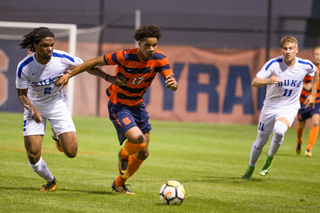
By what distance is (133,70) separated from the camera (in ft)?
18.2

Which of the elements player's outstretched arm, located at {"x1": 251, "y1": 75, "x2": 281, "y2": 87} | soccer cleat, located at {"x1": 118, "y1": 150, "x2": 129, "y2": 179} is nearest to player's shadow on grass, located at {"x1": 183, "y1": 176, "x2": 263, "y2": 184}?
soccer cleat, located at {"x1": 118, "y1": 150, "x2": 129, "y2": 179}

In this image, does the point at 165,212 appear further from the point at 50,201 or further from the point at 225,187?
the point at 225,187

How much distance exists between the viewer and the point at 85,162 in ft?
27.2

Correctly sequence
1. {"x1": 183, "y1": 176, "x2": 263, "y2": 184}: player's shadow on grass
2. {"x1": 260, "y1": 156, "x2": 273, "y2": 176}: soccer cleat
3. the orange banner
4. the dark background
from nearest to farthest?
{"x1": 183, "y1": 176, "x2": 263, "y2": 184}: player's shadow on grass < {"x1": 260, "y1": 156, "x2": 273, "y2": 176}: soccer cleat < the orange banner < the dark background

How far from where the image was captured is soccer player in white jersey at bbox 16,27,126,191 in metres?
5.57

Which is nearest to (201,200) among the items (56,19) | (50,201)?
(50,201)

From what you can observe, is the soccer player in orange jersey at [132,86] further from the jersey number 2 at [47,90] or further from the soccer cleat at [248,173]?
the soccer cleat at [248,173]

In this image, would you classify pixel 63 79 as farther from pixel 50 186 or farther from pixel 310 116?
pixel 310 116

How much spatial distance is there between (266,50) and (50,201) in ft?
50.3

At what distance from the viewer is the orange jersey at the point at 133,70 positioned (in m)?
5.54

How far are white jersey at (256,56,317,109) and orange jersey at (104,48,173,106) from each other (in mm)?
2089

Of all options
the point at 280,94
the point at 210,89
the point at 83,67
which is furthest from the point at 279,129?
the point at 210,89

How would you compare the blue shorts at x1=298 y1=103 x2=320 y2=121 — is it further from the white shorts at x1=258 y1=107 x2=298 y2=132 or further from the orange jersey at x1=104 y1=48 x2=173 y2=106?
the orange jersey at x1=104 y1=48 x2=173 y2=106

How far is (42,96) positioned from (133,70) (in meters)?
1.32
